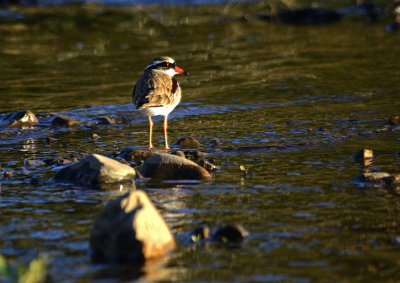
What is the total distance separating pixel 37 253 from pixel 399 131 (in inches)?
320

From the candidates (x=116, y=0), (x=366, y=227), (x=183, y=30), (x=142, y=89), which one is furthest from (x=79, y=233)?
(x=116, y=0)

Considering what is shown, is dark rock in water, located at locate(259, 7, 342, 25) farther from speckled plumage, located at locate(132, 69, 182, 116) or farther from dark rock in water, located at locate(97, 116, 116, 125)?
speckled plumage, located at locate(132, 69, 182, 116)

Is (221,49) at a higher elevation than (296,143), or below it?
higher

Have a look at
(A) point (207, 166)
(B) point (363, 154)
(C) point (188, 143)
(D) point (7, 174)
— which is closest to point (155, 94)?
(C) point (188, 143)

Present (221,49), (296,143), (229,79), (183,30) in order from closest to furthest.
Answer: (296,143)
(229,79)
(221,49)
(183,30)

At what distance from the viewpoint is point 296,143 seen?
12.8 m

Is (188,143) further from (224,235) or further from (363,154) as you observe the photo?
(224,235)

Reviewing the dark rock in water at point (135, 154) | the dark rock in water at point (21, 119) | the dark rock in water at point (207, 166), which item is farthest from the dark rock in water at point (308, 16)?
the dark rock in water at point (207, 166)

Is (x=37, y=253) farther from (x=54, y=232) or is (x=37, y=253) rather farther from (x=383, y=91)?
(x=383, y=91)

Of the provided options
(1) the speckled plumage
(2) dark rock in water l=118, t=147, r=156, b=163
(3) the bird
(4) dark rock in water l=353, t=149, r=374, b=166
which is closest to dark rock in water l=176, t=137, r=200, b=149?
(3) the bird

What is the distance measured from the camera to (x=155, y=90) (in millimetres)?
12938

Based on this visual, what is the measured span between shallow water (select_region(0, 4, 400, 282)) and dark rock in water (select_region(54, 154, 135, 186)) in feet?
0.95

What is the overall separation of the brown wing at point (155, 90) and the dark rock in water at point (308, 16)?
52.9ft

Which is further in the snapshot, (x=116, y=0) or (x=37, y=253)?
(x=116, y=0)
